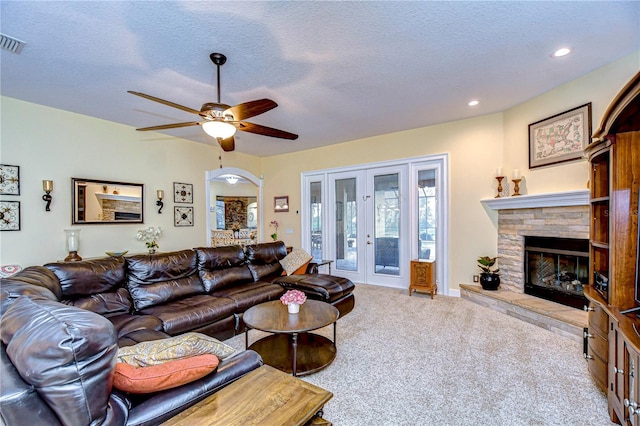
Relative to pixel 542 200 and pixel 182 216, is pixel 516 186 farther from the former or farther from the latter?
pixel 182 216

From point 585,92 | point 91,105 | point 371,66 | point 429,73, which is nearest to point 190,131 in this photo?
point 91,105

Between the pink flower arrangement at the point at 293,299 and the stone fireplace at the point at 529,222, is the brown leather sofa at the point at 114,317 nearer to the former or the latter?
the pink flower arrangement at the point at 293,299

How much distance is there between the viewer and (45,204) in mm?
3832

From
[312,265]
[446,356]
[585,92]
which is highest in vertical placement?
[585,92]

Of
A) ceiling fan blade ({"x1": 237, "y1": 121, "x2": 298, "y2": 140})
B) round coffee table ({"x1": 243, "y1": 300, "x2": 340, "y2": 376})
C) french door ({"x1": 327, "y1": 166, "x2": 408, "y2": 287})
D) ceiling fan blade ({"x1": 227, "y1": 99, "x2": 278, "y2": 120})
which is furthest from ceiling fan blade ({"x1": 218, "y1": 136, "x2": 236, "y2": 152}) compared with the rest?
french door ({"x1": 327, "y1": 166, "x2": 408, "y2": 287})

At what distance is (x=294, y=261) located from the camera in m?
4.46

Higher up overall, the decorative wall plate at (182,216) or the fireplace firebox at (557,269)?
the decorative wall plate at (182,216)

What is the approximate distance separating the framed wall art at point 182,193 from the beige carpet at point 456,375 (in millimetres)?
3182

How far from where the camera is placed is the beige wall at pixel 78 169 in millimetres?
3645

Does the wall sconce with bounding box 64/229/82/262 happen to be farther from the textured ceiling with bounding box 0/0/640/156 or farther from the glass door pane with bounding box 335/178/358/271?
the glass door pane with bounding box 335/178/358/271

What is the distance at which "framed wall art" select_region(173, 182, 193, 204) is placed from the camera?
17.1ft

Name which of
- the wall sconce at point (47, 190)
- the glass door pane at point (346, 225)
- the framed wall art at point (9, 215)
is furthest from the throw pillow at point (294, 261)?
the framed wall art at point (9, 215)

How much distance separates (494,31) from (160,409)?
3298 millimetres

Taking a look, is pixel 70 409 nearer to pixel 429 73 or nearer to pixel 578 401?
pixel 578 401
